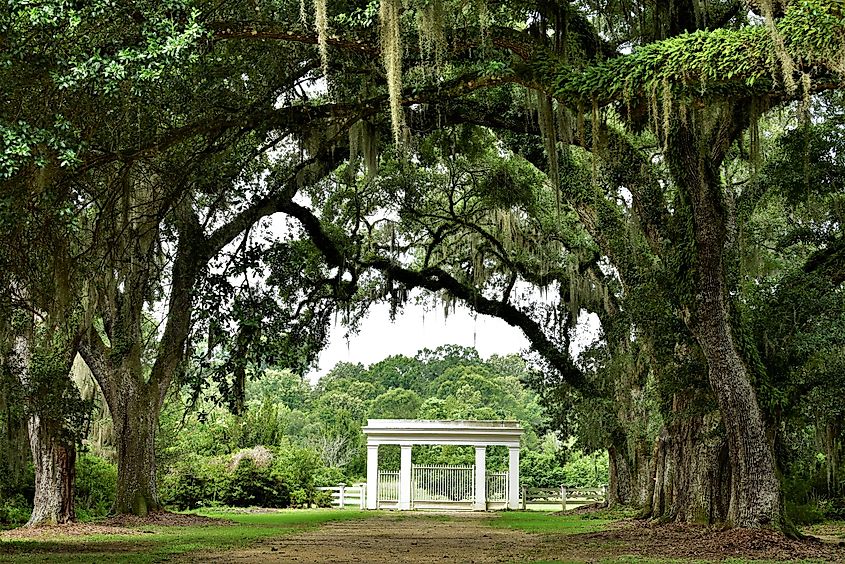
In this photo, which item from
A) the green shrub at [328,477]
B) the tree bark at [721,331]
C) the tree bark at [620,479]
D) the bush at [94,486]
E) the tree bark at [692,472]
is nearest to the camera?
the tree bark at [721,331]

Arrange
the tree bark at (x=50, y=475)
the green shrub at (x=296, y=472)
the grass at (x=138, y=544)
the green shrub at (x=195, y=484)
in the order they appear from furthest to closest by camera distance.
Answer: the green shrub at (x=296, y=472) → the green shrub at (x=195, y=484) → the tree bark at (x=50, y=475) → the grass at (x=138, y=544)

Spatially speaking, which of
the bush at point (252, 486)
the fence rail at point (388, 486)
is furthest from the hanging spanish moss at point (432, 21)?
the fence rail at point (388, 486)

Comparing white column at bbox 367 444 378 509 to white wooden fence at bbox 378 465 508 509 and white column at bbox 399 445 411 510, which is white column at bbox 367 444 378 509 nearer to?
white wooden fence at bbox 378 465 508 509

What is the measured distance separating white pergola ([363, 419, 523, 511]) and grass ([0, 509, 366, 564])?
1256cm

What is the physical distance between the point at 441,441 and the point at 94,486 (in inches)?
502

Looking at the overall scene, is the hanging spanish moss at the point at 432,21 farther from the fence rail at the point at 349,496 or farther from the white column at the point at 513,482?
the white column at the point at 513,482

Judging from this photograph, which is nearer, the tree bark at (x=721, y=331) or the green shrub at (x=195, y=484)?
the tree bark at (x=721, y=331)

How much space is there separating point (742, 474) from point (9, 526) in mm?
11961

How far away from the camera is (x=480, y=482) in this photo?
2898 cm

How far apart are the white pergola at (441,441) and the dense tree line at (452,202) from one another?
7827mm

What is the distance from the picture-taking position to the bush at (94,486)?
1898 cm

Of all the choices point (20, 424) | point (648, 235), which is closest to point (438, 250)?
point (648, 235)

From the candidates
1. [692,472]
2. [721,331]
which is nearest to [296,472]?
[692,472]

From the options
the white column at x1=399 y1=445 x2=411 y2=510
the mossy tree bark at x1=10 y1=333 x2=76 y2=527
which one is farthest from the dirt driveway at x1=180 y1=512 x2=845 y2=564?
the white column at x1=399 y1=445 x2=411 y2=510
